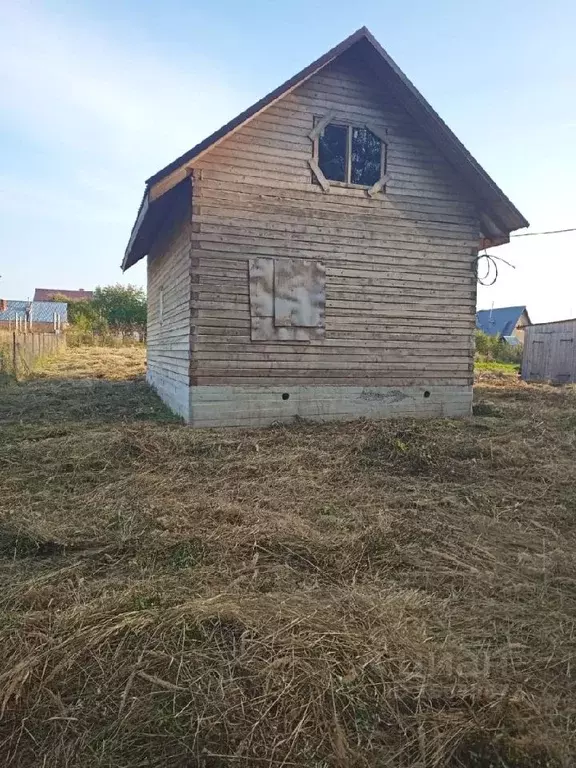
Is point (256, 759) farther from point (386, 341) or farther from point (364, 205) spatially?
point (364, 205)

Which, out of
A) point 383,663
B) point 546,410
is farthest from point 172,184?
point 546,410

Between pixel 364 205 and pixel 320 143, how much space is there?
4.39 feet

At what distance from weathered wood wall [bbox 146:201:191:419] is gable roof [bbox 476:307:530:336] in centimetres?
5037

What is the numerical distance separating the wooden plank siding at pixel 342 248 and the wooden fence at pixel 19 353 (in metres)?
10.3

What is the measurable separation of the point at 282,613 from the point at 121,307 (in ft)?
136

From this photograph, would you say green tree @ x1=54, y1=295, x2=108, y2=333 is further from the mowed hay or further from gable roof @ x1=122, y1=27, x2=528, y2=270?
the mowed hay

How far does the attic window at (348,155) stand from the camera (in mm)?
9247

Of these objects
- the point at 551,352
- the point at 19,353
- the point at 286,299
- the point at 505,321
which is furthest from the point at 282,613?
the point at 505,321

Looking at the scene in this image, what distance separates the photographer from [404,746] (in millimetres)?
2098

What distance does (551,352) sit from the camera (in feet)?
72.8

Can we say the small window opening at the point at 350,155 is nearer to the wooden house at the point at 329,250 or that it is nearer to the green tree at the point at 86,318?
the wooden house at the point at 329,250

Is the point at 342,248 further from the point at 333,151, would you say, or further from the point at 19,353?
the point at 19,353

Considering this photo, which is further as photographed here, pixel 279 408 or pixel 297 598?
pixel 279 408

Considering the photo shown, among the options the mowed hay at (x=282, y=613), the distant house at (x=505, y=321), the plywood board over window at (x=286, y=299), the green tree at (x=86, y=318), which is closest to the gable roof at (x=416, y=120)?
the plywood board over window at (x=286, y=299)
